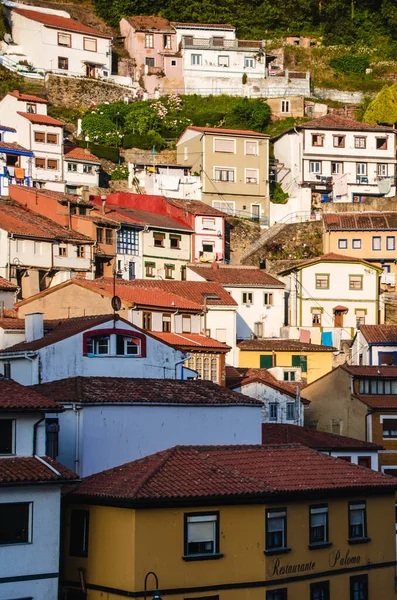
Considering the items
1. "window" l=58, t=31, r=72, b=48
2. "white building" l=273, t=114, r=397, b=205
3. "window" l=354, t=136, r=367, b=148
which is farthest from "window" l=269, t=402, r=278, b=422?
"window" l=58, t=31, r=72, b=48

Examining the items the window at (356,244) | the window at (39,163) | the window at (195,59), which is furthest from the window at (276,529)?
the window at (195,59)

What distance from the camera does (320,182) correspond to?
96000 millimetres

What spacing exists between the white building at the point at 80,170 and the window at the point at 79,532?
57.6 metres

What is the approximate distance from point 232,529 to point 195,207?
175 feet

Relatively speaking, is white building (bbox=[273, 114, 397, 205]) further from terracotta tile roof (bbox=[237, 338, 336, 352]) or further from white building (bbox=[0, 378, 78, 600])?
white building (bbox=[0, 378, 78, 600])

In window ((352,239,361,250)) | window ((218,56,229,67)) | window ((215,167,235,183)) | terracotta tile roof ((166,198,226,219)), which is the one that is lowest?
window ((352,239,361,250))

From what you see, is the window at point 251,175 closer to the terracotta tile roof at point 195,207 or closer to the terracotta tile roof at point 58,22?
the terracotta tile roof at point 195,207

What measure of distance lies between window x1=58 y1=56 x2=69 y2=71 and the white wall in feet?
263

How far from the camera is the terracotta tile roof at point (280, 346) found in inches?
2788

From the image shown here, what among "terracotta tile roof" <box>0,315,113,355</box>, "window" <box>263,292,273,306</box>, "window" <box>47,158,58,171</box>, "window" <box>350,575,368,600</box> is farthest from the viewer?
"window" <box>47,158,58,171</box>

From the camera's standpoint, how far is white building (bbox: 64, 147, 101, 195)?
91.0 meters

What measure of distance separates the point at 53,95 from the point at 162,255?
28.4 m

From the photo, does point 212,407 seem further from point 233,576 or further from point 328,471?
point 233,576

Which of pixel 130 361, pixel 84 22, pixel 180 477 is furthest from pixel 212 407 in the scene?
pixel 84 22
